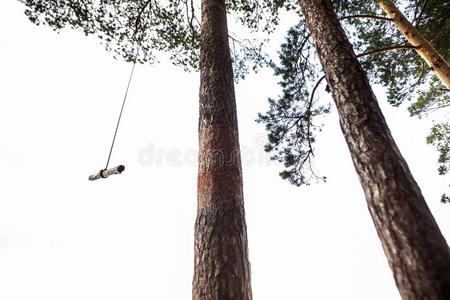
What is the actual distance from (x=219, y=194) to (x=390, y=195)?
1.24 m

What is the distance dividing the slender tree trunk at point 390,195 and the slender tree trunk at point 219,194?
98 centimetres

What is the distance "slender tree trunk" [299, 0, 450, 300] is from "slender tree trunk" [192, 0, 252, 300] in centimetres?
98

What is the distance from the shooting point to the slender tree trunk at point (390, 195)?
95 centimetres

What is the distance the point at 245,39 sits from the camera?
596 cm

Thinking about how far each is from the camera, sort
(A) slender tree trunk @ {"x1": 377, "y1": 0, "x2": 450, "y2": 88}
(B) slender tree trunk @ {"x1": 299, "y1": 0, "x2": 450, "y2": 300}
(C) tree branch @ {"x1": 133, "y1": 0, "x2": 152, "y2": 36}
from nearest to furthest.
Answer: (B) slender tree trunk @ {"x1": 299, "y1": 0, "x2": 450, "y2": 300} → (A) slender tree trunk @ {"x1": 377, "y1": 0, "x2": 450, "y2": 88} → (C) tree branch @ {"x1": 133, "y1": 0, "x2": 152, "y2": 36}

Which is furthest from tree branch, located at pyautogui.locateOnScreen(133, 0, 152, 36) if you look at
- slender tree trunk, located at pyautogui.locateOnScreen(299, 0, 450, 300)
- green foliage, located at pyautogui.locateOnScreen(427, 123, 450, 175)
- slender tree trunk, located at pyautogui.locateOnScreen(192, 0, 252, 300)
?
green foliage, located at pyautogui.locateOnScreen(427, 123, 450, 175)

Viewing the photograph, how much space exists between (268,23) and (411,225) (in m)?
6.44

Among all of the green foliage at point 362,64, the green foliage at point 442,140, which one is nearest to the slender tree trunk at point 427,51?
the green foliage at point 362,64

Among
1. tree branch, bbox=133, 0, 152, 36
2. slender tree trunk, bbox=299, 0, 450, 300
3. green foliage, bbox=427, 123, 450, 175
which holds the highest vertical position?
tree branch, bbox=133, 0, 152, 36

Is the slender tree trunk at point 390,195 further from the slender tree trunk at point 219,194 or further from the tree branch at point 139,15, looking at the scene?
the tree branch at point 139,15

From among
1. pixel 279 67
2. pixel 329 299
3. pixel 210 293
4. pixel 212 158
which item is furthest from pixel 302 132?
pixel 329 299

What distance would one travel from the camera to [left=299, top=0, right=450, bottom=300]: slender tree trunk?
0.95 metres

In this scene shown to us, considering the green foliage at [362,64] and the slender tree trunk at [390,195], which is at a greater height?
the green foliage at [362,64]

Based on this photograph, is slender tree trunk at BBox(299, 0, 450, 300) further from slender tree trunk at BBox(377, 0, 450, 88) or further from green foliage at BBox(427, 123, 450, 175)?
green foliage at BBox(427, 123, 450, 175)
